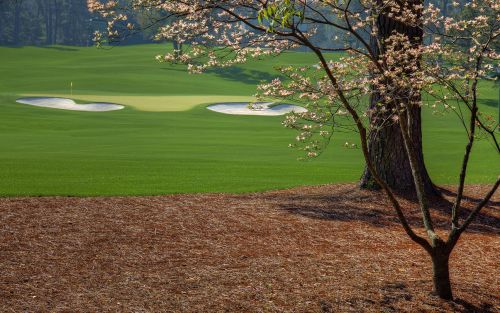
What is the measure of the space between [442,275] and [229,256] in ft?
11.2

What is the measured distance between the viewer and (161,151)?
25891 mm

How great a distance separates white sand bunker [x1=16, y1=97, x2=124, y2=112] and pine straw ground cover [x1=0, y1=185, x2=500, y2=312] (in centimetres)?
2663

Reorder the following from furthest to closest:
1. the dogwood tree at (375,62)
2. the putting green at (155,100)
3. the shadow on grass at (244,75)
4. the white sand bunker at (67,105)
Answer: the shadow on grass at (244,75)
the putting green at (155,100)
the white sand bunker at (67,105)
the dogwood tree at (375,62)

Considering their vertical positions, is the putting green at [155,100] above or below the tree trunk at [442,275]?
below

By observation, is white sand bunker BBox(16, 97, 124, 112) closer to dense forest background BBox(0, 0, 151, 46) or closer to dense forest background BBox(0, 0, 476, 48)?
dense forest background BBox(0, 0, 476, 48)

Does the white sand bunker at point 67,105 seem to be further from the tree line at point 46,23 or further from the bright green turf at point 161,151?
the tree line at point 46,23

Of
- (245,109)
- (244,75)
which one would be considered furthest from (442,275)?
(244,75)

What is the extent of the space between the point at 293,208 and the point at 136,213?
310cm

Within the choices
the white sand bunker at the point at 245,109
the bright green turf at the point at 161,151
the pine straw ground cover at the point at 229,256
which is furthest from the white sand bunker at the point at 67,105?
the pine straw ground cover at the point at 229,256

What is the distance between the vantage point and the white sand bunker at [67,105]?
136ft

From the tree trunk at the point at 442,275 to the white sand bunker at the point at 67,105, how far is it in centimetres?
3387

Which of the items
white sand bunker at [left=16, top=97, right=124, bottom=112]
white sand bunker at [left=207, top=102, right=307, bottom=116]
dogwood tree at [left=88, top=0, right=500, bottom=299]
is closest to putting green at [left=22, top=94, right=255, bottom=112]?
white sand bunker at [left=16, top=97, right=124, bottom=112]

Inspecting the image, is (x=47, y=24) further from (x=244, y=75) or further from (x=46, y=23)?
(x=244, y=75)

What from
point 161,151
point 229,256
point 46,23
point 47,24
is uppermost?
point 46,23
